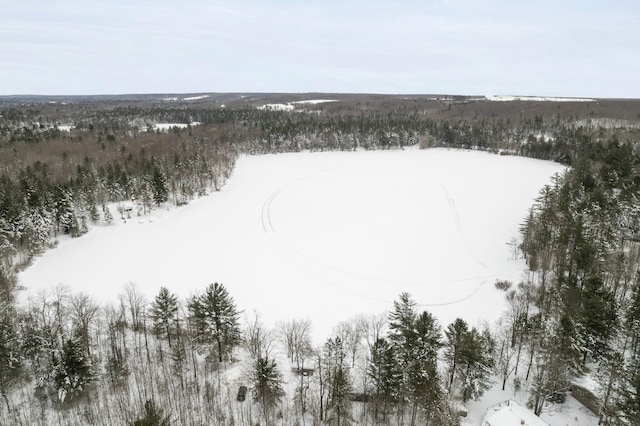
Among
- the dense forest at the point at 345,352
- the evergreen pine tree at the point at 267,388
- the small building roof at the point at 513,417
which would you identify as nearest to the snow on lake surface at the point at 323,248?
the dense forest at the point at 345,352

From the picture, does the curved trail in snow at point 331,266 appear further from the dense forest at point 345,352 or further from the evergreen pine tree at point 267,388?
the evergreen pine tree at point 267,388

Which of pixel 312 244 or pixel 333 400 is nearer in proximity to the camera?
pixel 333 400

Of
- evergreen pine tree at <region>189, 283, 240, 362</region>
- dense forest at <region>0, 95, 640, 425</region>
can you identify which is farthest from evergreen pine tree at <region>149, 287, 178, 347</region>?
evergreen pine tree at <region>189, 283, 240, 362</region>

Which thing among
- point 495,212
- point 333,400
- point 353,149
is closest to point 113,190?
point 333,400

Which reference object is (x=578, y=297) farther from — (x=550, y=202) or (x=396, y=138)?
(x=396, y=138)

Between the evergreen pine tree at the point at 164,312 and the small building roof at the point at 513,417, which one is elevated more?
the evergreen pine tree at the point at 164,312

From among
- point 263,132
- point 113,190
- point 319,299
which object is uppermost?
point 263,132
